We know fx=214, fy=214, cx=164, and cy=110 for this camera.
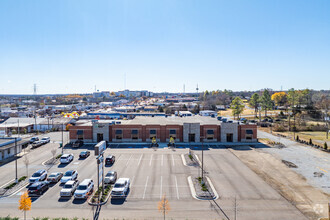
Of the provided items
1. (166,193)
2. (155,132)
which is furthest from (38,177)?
(155,132)

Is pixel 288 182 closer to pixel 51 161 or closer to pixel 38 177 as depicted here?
pixel 38 177

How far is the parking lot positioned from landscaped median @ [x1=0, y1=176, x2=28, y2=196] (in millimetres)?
1142

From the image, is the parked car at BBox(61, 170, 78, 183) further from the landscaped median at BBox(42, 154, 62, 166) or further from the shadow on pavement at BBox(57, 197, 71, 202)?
the landscaped median at BBox(42, 154, 62, 166)

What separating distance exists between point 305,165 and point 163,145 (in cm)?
2619

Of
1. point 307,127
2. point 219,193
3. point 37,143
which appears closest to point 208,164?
point 219,193

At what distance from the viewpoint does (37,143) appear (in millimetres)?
46906

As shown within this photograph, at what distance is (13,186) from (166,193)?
60.5ft

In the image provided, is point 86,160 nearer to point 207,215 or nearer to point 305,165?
point 207,215

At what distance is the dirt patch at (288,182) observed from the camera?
21.6 metres

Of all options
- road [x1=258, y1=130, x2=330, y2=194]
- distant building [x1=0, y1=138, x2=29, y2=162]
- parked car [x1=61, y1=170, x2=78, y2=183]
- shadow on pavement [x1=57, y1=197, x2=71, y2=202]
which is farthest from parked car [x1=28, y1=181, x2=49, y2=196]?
road [x1=258, y1=130, x2=330, y2=194]

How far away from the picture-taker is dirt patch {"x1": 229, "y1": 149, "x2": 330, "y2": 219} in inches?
850

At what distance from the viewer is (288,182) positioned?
27266mm

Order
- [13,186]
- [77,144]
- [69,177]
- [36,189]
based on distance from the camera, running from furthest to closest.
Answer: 1. [77,144]
2. [69,177]
3. [13,186]
4. [36,189]

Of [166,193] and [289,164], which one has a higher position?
[289,164]
